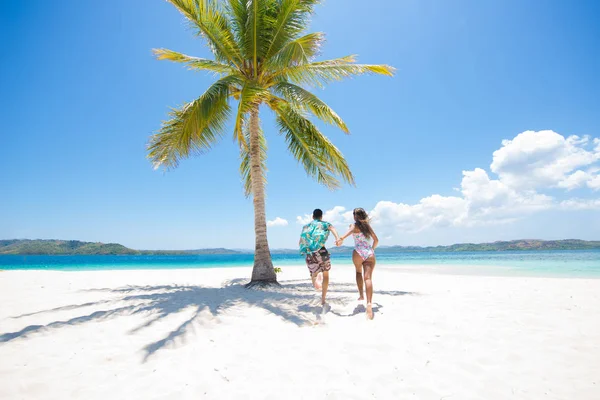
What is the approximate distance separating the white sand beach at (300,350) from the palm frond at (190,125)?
13.0 ft

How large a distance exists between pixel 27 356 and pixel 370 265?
16.0ft

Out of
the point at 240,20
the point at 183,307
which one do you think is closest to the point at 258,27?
the point at 240,20

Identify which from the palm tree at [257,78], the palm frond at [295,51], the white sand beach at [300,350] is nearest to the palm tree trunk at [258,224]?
the palm tree at [257,78]

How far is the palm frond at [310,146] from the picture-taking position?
9.04 m

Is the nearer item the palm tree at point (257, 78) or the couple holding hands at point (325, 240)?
the couple holding hands at point (325, 240)

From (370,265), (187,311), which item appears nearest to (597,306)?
(370,265)

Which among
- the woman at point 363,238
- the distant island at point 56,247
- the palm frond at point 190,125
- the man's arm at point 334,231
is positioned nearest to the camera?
the man's arm at point 334,231

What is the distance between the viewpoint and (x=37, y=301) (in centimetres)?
614

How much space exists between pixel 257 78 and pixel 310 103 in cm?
180

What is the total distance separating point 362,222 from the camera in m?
5.32

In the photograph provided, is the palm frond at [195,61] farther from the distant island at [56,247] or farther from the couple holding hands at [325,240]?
the distant island at [56,247]

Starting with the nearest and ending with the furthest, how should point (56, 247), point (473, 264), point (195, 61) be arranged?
point (195, 61) → point (473, 264) → point (56, 247)

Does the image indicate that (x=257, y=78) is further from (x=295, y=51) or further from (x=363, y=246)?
(x=363, y=246)

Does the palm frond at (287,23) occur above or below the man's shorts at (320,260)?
above
